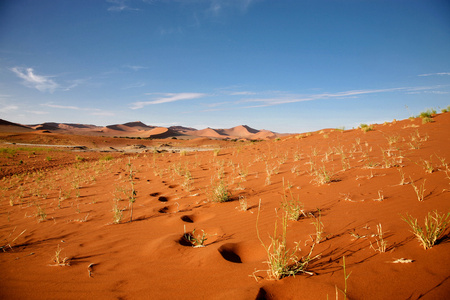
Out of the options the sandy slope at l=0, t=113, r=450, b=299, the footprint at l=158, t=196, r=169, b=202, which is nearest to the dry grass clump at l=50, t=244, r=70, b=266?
the sandy slope at l=0, t=113, r=450, b=299

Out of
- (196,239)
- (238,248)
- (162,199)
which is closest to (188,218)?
(196,239)

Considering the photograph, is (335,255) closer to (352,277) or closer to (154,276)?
(352,277)

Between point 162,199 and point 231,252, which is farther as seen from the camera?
point 162,199

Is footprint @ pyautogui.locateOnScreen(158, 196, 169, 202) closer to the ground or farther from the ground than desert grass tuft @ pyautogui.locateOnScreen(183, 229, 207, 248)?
closer to the ground

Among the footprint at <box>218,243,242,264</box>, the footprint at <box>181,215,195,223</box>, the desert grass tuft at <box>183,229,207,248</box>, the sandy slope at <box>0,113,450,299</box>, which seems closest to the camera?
the sandy slope at <box>0,113,450,299</box>

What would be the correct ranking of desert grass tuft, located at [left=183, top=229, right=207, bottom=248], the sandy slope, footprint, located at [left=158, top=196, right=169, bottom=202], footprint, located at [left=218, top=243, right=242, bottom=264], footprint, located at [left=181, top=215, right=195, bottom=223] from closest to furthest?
the sandy slope, footprint, located at [left=218, top=243, right=242, bottom=264], desert grass tuft, located at [left=183, top=229, right=207, bottom=248], footprint, located at [left=181, top=215, right=195, bottom=223], footprint, located at [left=158, top=196, right=169, bottom=202]

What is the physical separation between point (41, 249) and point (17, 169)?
544 inches

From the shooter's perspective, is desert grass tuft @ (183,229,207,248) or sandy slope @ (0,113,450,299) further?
desert grass tuft @ (183,229,207,248)

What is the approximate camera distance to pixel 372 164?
13.9 ft

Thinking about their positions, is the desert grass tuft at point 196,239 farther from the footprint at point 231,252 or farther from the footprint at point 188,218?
the footprint at point 188,218

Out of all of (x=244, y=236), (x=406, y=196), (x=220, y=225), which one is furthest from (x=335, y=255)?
(x=406, y=196)

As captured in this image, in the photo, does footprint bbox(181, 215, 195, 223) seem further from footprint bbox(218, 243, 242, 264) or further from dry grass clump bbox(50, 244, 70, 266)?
dry grass clump bbox(50, 244, 70, 266)

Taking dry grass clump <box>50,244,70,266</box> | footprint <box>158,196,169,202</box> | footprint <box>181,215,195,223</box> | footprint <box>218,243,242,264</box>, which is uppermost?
footprint <box>218,243,242,264</box>

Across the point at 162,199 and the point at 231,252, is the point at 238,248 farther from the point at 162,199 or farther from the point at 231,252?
the point at 162,199
